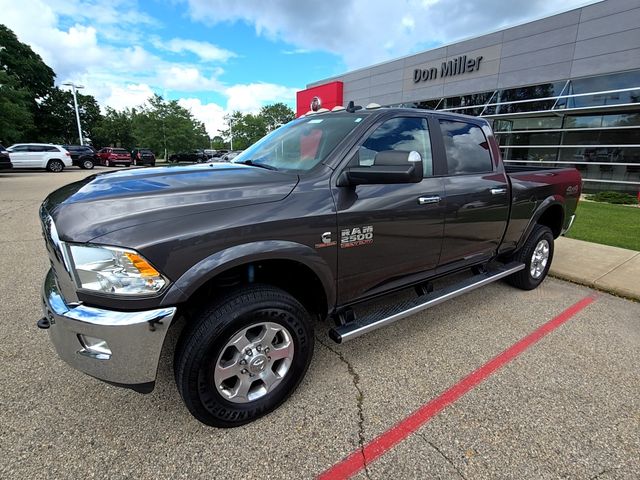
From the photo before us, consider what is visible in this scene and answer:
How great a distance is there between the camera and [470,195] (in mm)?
3078

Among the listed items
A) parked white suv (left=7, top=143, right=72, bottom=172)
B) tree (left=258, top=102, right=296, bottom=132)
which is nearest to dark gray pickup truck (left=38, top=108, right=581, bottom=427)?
parked white suv (left=7, top=143, right=72, bottom=172)

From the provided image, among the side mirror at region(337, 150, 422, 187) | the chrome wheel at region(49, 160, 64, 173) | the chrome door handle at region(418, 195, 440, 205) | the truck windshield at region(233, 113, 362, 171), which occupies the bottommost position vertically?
the chrome wheel at region(49, 160, 64, 173)

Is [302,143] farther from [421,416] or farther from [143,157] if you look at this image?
[143,157]

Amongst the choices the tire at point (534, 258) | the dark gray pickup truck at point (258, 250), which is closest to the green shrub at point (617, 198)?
the tire at point (534, 258)

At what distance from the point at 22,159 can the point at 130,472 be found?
25256 millimetres

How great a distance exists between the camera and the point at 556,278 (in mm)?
4703

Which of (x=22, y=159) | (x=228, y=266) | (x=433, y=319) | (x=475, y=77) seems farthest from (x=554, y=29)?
(x=22, y=159)

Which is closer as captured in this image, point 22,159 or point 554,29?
point 554,29

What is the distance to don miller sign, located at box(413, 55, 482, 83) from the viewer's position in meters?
15.9

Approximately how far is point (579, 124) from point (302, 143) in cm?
1469

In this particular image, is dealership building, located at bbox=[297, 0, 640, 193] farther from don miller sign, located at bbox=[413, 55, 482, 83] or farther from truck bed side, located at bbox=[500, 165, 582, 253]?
truck bed side, located at bbox=[500, 165, 582, 253]

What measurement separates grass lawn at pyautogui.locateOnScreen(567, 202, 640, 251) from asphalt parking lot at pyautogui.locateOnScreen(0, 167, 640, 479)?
395 cm

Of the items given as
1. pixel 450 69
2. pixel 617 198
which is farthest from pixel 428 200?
pixel 450 69

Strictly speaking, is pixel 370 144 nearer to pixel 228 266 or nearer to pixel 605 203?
pixel 228 266
